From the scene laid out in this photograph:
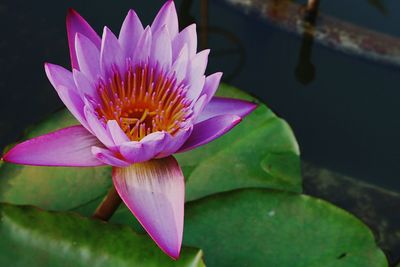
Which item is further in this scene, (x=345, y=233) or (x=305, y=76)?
(x=305, y=76)

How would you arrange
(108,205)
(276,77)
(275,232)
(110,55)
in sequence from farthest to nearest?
(276,77) < (275,232) < (108,205) < (110,55)

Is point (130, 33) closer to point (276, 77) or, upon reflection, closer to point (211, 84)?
point (211, 84)

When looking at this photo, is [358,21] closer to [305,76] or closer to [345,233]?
[305,76]

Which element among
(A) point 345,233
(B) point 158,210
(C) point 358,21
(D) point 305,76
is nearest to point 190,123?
(B) point 158,210

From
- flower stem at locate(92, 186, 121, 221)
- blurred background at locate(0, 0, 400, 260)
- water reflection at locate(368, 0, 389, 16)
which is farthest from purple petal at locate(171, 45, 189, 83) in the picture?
water reflection at locate(368, 0, 389, 16)

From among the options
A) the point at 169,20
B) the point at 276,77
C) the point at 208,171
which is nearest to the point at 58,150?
the point at 169,20

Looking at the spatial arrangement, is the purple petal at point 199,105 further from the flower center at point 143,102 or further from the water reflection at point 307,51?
the water reflection at point 307,51

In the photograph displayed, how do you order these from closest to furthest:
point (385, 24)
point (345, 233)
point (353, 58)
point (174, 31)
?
1. point (174, 31)
2. point (345, 233)
3. point (353, 58)
4. point (385, 24)
